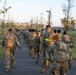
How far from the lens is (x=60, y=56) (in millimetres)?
9461

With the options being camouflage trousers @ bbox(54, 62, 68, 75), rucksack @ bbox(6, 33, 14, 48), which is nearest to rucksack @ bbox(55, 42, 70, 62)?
camouflage trousers @ bbox(54, 62, 68, 75)

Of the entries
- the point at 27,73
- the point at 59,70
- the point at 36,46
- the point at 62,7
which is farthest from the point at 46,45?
the point at 62,7

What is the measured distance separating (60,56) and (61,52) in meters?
0.11

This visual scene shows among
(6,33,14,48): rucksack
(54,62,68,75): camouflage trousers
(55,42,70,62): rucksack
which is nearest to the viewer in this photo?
(55,42,70,62): rucksack

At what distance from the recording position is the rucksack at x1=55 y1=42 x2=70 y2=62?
9.45 meters

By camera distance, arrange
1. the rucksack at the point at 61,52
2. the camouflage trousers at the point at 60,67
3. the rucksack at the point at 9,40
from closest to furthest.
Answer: the rucksack at the point at 61,52 < the camouflage trousers at the point at 60,67 < the rucksack at the point at 9,40

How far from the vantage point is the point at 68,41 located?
53.3ft

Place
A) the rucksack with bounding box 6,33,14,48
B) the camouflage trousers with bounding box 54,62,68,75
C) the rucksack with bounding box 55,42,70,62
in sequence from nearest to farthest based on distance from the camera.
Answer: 1. the rucksack with bounding box 55,42,70,62
2. the camouflage trousers with bounding box 54,62,68,75
3. the rucksack with bounding box 6,33,14,48

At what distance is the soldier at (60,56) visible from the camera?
31.0 feet

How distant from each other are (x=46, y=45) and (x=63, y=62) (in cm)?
512

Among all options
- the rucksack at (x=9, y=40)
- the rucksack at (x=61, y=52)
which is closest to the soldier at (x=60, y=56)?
the rucksack at (x=61, y=52)

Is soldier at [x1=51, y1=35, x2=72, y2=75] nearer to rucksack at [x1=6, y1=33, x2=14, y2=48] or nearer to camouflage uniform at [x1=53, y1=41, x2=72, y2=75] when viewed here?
camouflage uniform at [x1=53, y1=41, x2=72, y2=75]

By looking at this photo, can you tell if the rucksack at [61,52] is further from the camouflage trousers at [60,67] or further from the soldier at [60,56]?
the camouflage trousers at [60,67]

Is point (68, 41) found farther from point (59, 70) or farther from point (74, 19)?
point (74, 19)
